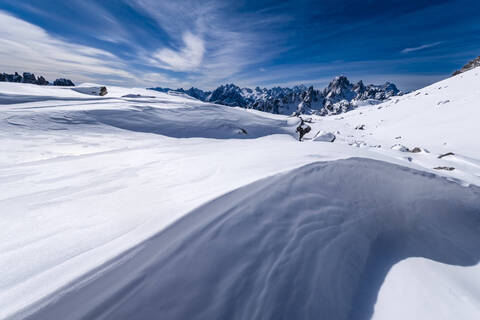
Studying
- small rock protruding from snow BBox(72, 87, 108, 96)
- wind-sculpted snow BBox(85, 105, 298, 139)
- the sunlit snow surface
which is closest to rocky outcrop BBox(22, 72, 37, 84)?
small rock protruding from snow BBox(72, 87, 108, 96)

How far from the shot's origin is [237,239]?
1.58m

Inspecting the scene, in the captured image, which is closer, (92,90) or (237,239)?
(237,239)

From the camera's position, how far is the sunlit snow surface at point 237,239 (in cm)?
116

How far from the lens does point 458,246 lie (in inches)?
88.5

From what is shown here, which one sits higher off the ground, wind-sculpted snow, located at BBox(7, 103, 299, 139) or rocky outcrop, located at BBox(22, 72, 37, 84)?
rocky outcrop, located at BBox(22, 72, 37, 84)

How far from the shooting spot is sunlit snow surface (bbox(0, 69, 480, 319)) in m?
1.16

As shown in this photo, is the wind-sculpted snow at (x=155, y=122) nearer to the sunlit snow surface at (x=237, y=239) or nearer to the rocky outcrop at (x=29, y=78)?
the sunlit snow surface at (x=237, y=239)

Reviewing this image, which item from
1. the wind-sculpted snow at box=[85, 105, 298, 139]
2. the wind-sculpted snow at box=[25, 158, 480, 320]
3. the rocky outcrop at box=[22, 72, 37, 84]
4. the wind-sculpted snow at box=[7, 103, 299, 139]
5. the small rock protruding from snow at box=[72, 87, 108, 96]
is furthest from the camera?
the rocky outcrop at box=[22, 72, 37, 84]

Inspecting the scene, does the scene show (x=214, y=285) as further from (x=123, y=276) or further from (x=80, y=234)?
(x=80, y=234)

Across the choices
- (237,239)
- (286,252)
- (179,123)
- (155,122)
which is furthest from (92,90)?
(286,252)

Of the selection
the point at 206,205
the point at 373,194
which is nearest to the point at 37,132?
the point at 206,205

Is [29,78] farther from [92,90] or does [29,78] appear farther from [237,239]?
[237,239]

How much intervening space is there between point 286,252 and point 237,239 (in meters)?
0.43

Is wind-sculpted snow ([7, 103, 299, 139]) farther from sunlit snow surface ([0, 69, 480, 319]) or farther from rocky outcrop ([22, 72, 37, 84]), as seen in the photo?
rocky outcrop ([22, 72, 37, 84])
